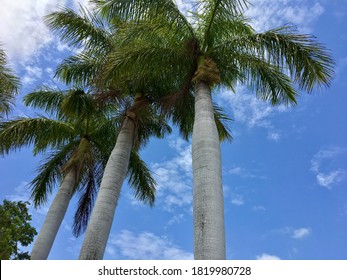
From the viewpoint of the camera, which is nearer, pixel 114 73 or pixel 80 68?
pixel 114 73

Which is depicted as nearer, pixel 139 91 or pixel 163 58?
pixel 163 58

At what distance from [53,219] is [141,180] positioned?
3.94 meters

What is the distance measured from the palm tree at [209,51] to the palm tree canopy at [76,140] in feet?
11.0

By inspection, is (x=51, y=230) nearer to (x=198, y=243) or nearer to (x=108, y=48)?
(x=108, y=48)

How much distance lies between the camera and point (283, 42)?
946 centimetres

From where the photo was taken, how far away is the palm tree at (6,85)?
36.5 ft

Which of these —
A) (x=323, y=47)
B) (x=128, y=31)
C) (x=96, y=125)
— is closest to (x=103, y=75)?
(x=128, y=31)

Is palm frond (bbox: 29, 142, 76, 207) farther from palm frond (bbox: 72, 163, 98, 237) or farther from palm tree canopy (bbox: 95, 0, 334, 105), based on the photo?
palm tree canopy (bbox: 95, 0, 334, 105)

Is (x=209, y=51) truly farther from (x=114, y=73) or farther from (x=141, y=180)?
(x=141, y=180)

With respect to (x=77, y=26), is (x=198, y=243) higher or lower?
lower

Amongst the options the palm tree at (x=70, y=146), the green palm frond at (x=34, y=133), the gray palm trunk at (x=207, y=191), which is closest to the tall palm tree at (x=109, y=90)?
the palm tree at (x=70, y=146)

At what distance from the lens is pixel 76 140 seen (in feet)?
48.8

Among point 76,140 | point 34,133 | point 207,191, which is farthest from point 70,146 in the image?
point 207,191

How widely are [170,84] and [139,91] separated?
4.21ft
